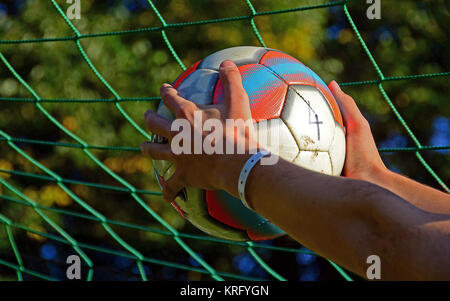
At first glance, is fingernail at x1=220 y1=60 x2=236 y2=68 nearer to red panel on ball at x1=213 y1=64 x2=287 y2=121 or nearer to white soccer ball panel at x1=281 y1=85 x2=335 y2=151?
red panel on ball at x1=213 y1=64 x2=287 y2=121

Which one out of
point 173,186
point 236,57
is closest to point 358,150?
point 236,57

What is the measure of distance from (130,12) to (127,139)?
1.27m

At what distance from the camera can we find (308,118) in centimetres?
136

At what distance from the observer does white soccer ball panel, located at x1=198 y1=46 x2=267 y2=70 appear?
142cm

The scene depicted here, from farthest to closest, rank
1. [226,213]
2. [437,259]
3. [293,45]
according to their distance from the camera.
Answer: [293,45], [226,213], [437,259]

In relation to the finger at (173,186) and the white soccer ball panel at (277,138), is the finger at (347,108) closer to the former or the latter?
the white soccer ball panel at (277,138)

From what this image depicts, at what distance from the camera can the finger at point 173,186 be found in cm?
120

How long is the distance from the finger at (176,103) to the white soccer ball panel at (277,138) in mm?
198

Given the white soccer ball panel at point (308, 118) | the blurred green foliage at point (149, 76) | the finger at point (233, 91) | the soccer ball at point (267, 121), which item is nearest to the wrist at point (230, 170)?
the finger at point (233, 91)

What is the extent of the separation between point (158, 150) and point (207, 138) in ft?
0.71

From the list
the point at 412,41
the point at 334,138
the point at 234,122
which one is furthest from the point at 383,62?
the point at 234,122

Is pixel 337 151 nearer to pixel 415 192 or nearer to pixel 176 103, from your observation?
pixel 415 192

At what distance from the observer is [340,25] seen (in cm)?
584

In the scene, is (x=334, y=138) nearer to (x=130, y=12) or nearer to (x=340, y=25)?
(x=130, y=12)
